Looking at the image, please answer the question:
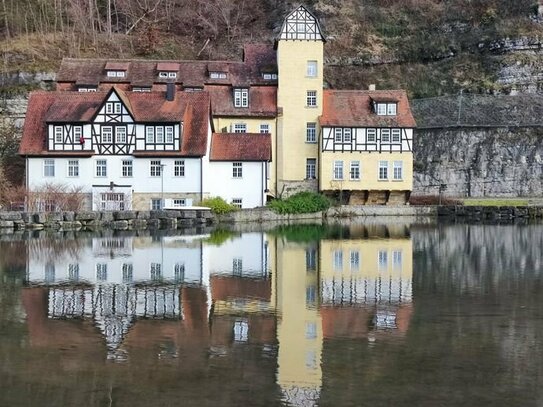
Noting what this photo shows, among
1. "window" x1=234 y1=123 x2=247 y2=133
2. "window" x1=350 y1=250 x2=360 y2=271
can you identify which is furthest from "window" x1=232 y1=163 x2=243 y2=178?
"window" x1=350 y1=250 x2=360 y2=271

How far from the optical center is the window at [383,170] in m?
54.2

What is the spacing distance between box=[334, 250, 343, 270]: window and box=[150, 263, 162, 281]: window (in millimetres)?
5352

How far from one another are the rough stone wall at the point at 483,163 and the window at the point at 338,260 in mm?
32789

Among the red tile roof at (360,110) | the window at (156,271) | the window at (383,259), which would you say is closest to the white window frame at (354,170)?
the red tile roof at (360,110)

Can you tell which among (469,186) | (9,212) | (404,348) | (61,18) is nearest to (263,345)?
(404,348)

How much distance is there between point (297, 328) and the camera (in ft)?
53.5

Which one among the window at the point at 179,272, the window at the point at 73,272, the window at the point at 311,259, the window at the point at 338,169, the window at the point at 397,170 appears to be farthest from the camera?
the window at the point at 397,170

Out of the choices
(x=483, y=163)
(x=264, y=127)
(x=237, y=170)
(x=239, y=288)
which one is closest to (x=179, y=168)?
(x=237, y=170)

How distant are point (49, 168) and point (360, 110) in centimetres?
2009

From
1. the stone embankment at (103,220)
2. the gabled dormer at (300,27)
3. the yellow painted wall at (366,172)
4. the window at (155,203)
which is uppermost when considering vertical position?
the gabled dormer at (300,27)

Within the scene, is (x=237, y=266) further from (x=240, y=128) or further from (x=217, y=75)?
(x=217, y=75)

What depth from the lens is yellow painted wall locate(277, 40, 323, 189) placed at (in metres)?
54.6

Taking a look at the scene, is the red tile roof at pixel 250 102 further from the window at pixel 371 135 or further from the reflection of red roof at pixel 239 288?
the reflection of red roof at pixel 239 288

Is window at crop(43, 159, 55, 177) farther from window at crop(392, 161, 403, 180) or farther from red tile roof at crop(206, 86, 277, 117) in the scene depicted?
window at crop(392, 161, 403, 180)
